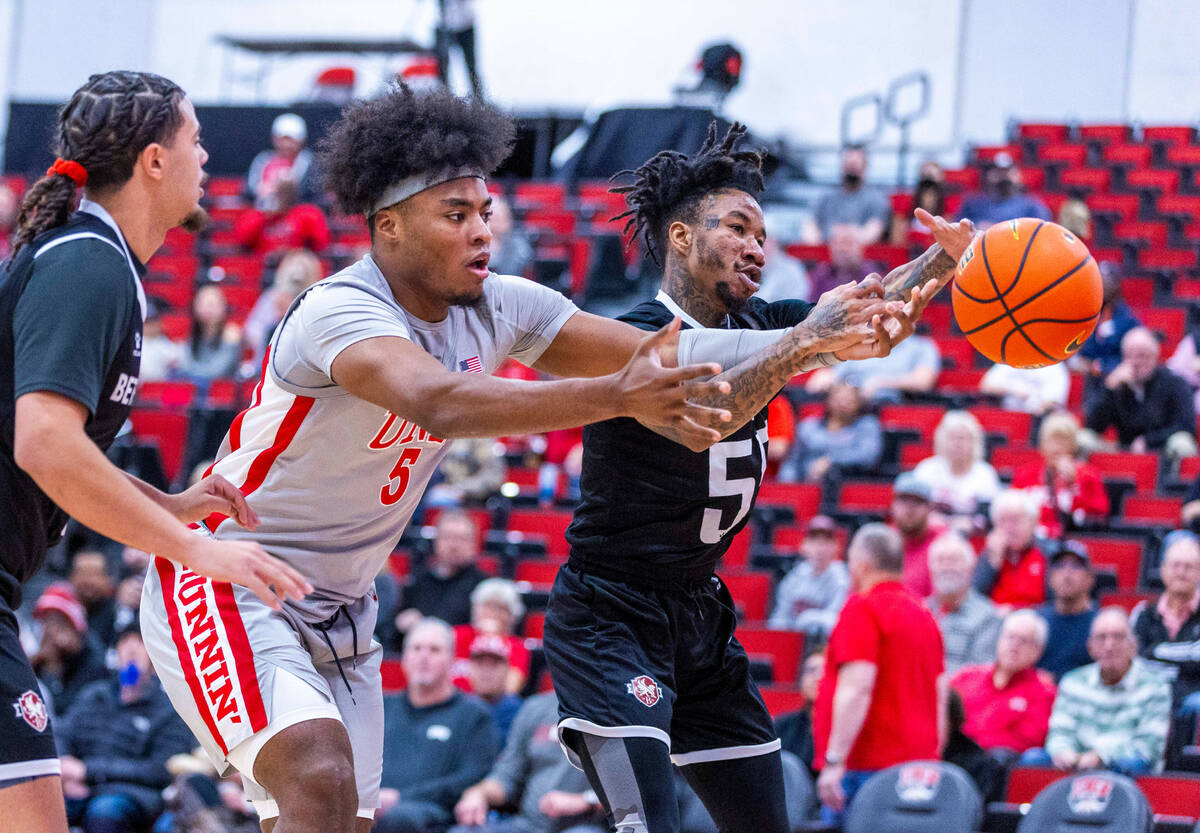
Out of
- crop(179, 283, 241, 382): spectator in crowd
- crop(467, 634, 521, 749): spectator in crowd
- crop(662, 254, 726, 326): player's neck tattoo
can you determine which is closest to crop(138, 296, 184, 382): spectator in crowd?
crop(179, 283, 241, 382): spectator in crowd

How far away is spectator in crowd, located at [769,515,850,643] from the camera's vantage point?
8562 mm

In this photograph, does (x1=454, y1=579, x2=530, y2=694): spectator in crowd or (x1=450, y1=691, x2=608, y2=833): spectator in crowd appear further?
(x1=454, y1=579, x2=530, y2=694): spectator in crowd

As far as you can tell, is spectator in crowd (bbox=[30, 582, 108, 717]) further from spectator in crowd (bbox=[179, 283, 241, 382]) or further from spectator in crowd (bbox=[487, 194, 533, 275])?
spectator in crowd (bbox=[487, 194, 533, 275])

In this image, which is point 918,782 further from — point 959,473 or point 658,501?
point 959,473

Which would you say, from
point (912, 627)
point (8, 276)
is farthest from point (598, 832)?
point (8, 276)

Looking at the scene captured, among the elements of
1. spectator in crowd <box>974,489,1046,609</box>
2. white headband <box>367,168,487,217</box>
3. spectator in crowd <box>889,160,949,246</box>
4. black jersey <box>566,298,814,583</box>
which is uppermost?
spectator in crowd <box>889,160,949,246</box>

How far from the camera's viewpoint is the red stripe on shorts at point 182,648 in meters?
3.44

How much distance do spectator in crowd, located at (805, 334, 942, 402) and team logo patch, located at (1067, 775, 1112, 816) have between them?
4.92m

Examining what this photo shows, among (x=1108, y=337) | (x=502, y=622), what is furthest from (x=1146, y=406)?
(x=502, y=622)

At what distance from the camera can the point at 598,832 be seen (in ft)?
22.5

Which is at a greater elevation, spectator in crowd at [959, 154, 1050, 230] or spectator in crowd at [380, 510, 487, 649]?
spectator in crowd at [959, 154, 1050, 230]

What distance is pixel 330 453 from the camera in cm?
354

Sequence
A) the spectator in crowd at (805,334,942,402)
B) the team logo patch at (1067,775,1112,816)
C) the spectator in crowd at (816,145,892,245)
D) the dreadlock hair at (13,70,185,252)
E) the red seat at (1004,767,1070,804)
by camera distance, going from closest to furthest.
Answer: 1. the dreadlock hair at (13,70,185,252)
2. the team logo patch at (1067,775,1112,816)
3. the red seat at (1004,767,1070,804)
4. the spectator in crowd at (805,334,942,402)
5. the spectator in crowd at (816,145,892,245)

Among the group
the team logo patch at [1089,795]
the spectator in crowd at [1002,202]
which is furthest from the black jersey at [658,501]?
the spectator in crowd at [1002,202]
